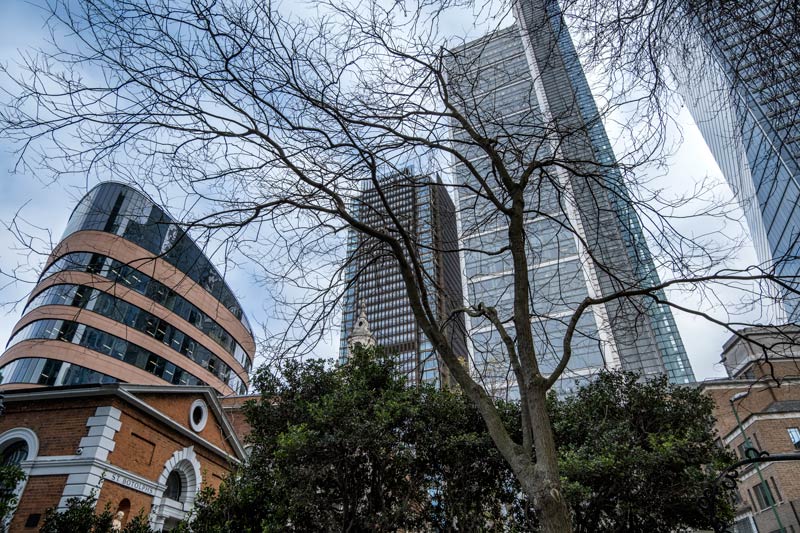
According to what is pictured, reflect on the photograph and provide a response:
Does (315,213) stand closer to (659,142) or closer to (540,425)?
(540,425)

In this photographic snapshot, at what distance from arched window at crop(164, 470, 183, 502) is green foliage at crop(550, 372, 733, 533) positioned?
49.8 feet

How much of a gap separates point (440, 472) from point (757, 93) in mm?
9319

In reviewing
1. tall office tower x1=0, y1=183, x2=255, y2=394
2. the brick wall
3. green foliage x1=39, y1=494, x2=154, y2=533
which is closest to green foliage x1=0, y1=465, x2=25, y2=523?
green foliage x1=39, y1=494, x2=154, y2=533

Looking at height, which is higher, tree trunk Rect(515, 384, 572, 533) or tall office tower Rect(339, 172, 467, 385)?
tall office tower Rect(339, 172, 467, 385)

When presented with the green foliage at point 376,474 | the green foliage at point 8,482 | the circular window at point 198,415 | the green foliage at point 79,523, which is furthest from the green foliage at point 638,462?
the circular window at point 198,415

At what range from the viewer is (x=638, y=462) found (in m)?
9.54

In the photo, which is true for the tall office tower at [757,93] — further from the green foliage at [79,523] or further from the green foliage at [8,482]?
the green foliage at [8,482]

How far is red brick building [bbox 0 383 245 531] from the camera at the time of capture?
13.0 m

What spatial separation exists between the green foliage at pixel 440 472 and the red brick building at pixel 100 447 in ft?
8.77

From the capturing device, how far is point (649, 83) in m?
4.09

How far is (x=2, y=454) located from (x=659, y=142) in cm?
1952

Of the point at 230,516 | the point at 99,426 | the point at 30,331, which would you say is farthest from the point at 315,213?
the point at 30,331

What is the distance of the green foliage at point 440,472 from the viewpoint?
31.5ft

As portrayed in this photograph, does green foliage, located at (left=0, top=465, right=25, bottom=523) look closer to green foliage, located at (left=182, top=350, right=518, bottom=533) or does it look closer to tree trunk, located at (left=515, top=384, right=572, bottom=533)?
green foliage, located at (left=182, top=350, right=518, bottom=533)
